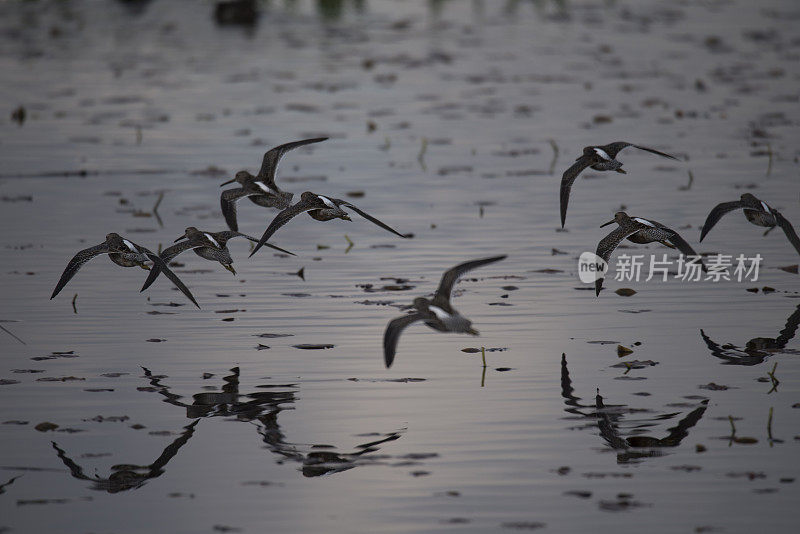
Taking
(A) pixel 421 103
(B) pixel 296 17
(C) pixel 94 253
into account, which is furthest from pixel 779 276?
(B) pixel 296 17

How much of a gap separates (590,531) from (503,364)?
3.19 metres

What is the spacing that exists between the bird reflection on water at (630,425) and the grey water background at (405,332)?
0.13ft

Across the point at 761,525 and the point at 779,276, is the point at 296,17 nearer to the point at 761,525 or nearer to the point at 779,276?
the point at 779,276

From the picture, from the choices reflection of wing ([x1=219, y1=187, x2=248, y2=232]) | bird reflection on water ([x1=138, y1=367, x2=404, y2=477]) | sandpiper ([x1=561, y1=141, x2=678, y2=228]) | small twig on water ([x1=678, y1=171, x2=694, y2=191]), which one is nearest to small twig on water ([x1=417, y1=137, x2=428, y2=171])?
small twig on water ([x1=678, y1=171, x2=694, y2=191])

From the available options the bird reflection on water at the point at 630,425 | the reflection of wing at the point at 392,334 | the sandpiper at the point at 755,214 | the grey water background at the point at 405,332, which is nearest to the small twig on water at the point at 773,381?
the grey water background at the point at 405,332

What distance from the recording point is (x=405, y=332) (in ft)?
38.4

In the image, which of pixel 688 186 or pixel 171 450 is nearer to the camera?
pixel 171 450

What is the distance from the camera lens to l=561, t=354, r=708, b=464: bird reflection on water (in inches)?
344

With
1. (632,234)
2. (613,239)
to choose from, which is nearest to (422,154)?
(632,234)

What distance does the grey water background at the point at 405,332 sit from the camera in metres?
8.17

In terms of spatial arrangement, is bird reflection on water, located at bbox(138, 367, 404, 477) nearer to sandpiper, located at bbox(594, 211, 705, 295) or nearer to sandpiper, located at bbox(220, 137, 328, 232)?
sandpiper, located at bbox(220, 137, 328, 232)

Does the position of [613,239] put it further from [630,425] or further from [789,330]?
[630,425]

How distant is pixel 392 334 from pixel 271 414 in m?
1.15

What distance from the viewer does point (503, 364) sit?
10.7 metres
